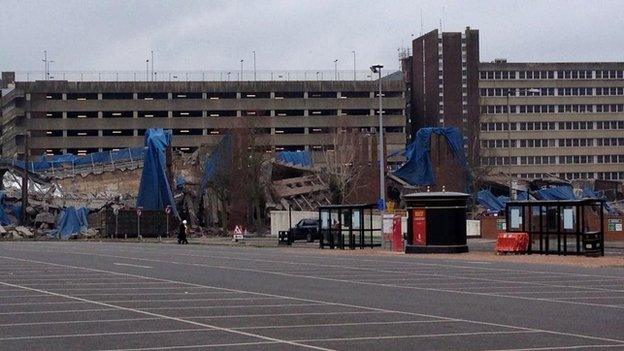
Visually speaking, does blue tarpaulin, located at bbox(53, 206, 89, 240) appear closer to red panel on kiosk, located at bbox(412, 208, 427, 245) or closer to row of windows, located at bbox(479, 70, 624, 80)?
red panel on kiosk, located at bbox(412, 208, 427, 245)

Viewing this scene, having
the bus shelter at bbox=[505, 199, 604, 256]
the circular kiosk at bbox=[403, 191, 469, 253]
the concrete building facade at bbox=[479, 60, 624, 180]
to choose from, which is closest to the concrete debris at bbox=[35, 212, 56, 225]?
the circular kiosk at bbox=[403, 191, 469, 253]

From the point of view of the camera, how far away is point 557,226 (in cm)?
4391

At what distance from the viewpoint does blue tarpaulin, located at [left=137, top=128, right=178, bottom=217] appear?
280ft

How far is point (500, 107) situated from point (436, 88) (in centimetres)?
1005

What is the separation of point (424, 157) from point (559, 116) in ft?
154

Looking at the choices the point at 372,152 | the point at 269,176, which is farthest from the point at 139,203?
the point at 372,152

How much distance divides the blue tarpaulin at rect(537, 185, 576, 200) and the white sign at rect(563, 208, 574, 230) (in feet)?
155

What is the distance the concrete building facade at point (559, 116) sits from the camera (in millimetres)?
133500

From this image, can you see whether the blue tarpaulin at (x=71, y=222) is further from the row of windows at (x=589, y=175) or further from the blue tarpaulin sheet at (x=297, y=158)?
the row of windows at (x=589, y=175)

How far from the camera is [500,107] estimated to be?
13362 centimetres

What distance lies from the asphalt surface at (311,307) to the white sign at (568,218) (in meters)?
6.65

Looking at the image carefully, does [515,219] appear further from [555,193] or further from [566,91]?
[566,91]

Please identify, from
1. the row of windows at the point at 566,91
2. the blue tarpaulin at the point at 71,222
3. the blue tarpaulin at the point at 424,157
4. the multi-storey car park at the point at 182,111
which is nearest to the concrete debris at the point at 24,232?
the blue tarpaulin at the point at 71,222

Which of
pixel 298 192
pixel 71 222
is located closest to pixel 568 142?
pixel 298 192
